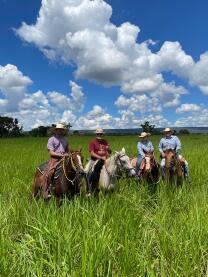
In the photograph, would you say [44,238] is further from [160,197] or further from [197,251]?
[160,197]

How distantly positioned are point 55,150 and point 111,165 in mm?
1725

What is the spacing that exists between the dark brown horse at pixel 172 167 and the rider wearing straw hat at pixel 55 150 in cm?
311

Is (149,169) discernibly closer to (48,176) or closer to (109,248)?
(48,176)

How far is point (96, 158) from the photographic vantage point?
11.5 m

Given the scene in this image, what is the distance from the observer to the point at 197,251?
522 centimetres

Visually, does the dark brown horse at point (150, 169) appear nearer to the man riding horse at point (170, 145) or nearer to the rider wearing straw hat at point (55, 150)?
the man riding horse at point (170, 145)

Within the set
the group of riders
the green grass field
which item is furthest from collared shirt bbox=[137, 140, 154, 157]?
the green grass field

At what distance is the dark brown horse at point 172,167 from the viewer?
11.7 m

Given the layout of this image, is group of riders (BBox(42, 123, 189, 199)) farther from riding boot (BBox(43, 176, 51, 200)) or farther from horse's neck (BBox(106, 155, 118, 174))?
horse's neck (BBox(106, 155, 118, 174))

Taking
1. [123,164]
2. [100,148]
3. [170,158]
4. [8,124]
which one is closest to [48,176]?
[123,164]

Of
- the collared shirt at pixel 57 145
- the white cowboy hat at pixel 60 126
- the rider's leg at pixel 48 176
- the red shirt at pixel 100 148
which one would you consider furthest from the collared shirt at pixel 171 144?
the rider's leg at pixel 48 176

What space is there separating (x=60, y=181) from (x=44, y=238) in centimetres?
378

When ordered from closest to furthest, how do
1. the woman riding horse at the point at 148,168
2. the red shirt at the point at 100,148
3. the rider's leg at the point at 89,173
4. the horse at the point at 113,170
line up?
the horse at the point at 113,170 → the rider's leg at the point at 89,173 → the red shirt at the point at 100,148 → the woman riding horse at the point at 148,168

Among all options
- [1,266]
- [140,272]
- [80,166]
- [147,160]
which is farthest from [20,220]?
[147,160]
